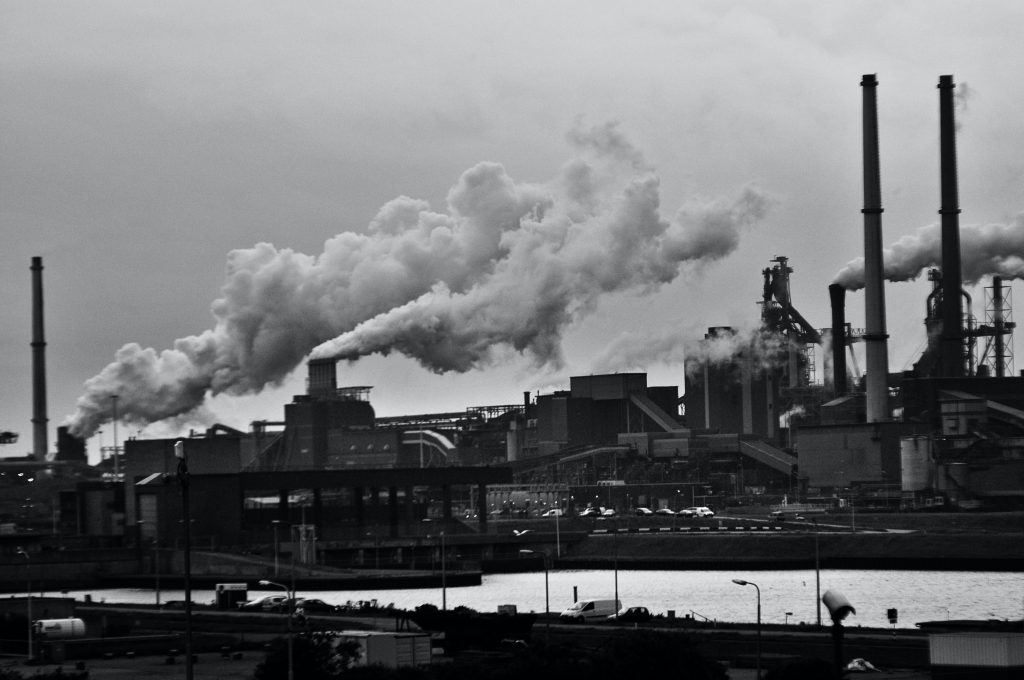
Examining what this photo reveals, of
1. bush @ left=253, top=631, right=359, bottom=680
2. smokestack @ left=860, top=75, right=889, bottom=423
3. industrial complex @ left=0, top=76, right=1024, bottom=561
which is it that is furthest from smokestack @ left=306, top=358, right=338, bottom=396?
bush @ left=253, top=631, right=359, bottom=680

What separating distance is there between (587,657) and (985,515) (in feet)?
280

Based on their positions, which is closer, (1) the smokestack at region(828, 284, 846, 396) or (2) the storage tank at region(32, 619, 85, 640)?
(2) the storage tank at region(32, 619, 85, 640)

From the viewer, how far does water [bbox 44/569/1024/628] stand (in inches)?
3164

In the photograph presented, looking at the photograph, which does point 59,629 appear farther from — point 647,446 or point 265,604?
point 647,446

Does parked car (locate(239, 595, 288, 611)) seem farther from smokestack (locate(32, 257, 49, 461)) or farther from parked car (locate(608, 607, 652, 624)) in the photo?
smokestack (locate(32, 257, 49, 461))

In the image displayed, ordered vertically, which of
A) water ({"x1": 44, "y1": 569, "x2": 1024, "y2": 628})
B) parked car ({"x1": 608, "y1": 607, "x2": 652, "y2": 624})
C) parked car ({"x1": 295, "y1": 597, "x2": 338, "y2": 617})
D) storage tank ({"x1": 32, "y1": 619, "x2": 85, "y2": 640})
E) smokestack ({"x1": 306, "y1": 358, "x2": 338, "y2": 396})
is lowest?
water ({"x1": 44, "y1": 569, "x2": 1024, "y2": 628})

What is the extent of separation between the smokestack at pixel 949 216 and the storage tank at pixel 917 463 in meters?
10.0

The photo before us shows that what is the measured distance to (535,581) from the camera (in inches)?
4345

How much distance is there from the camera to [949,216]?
447 feet

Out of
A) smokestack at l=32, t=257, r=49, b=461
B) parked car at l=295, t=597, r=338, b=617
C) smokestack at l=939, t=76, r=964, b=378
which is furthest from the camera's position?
smokestack at l=32, t=257, r=49, b=461

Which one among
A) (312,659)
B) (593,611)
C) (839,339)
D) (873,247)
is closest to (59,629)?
(312,659)

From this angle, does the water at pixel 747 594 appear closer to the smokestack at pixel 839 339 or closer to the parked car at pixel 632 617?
the parked car at pixel 632 617

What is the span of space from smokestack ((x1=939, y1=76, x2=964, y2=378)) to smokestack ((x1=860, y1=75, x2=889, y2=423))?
660 centimetres

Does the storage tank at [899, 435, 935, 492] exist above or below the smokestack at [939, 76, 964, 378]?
below
